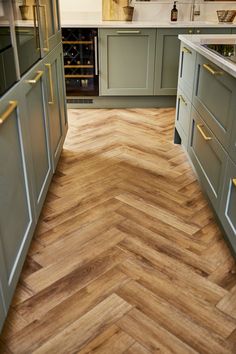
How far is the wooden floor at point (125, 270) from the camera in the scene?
4.30ft

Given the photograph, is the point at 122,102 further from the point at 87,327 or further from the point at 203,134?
the point at 87,327

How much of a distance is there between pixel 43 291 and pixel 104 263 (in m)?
0.31

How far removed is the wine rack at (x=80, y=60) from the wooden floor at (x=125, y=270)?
1.46 m

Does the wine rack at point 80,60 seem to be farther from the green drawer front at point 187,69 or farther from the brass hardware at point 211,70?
the brass hardware at point 211,70

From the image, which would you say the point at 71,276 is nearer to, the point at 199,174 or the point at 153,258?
the point at 153,258

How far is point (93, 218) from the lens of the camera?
202 centimetres

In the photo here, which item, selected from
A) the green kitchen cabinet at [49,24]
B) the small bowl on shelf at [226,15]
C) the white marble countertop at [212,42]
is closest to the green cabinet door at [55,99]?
the green kitchen cabinet at [49,24]

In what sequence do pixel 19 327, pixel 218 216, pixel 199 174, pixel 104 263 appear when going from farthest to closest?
1. pixel 199 174
2. pixel 218 216
3. pixel 104 263
4. pixel 19 327

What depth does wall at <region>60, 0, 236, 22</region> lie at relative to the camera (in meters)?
3.96

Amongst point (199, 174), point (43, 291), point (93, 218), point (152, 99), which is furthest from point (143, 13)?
point (43, 291)

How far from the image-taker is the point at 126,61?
3760 millimetres

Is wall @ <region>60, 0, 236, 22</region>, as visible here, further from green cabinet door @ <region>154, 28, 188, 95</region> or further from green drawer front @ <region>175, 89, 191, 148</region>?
green drawer front @ <region>175, 89, 191, 148</region>

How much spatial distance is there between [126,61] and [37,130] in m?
2.24

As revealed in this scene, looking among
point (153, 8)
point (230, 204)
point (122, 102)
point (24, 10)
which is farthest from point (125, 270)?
point (153, 8)
